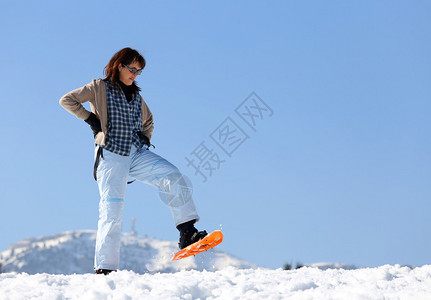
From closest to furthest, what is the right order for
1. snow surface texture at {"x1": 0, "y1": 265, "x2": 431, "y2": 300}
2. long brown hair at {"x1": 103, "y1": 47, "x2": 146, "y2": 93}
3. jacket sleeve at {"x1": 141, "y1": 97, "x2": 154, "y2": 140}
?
snow surface texture at {"x1": 0, "y1": 265, "x2": 431, "y2": 300} < long brown hair at {"x1": 103, "y1": 47, "x2": 146, "y2": 93} < jacket sleeve at {"x1": 141, "y1": 97, "x2": 154, "y2": 140}

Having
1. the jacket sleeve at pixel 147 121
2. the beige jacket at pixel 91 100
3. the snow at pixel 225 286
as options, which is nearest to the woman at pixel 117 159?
the beige jacket at pixel 91 100

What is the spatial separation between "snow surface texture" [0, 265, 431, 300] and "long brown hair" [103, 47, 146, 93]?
2458mm

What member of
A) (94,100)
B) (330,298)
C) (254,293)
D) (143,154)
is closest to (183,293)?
(254,293)

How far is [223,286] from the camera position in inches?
142

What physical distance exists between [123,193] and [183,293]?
7.23 feet

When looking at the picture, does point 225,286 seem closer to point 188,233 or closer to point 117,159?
point 188,233

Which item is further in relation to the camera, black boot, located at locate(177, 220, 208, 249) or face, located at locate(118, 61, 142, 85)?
face, located at locate(118, 61, 142, 85)

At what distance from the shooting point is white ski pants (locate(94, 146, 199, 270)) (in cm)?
528

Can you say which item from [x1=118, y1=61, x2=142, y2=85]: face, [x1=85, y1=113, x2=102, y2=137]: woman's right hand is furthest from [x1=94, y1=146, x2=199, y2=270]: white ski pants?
[x1=118, y1=61, x2=142, y2=85]: face

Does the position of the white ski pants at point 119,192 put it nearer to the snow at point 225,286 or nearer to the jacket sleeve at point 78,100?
the jacket sleeve at point 78,100

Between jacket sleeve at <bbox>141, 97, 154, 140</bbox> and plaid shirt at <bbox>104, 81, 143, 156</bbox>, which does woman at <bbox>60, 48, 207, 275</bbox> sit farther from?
jacket sleeve at <bbox>141, 97, 154, 140</bbox>

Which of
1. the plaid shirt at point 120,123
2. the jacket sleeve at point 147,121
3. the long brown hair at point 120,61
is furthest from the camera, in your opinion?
the jacket sleeve at point 147,121

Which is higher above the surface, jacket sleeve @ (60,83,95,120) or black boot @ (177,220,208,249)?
jacket sleeve @ (60,83,95,120)

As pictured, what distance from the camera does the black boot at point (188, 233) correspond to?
17.4 feet
